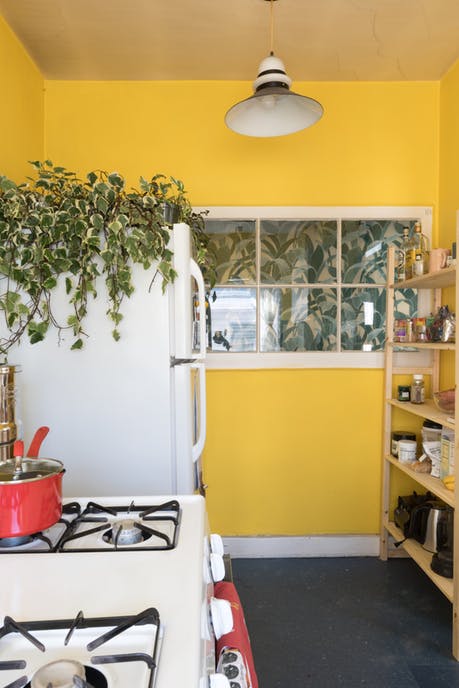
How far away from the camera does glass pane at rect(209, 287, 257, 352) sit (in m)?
2.90

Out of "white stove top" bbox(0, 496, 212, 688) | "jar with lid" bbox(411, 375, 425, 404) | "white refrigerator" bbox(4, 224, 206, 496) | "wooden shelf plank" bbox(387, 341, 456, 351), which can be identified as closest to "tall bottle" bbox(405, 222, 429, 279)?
"wooden shelf plank" bbox(387, 341, 456, 351)

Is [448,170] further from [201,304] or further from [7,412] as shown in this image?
[7,412]

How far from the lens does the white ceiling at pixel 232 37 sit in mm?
2158

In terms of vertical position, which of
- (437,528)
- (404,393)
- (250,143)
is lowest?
(437,528)

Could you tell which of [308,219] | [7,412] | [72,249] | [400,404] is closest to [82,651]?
[7,412]

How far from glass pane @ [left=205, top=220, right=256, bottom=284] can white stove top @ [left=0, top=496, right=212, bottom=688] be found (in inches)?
81.5

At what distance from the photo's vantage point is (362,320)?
9.54 feet

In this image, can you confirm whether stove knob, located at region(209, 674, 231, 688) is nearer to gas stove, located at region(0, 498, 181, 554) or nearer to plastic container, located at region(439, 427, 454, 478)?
gas stove, located at region(0, 498, 181, 554)

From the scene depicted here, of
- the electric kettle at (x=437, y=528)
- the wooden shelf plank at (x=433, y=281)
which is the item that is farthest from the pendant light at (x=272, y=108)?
the electric kettle at (x=437, y=528)

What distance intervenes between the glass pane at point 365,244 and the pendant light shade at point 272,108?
3.28 feet

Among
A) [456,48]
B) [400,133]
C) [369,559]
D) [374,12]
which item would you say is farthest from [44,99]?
[369,559]

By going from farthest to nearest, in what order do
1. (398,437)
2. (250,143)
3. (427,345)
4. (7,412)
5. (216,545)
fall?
(250,143), (398,437), (427,345), (7,412), (216,545)

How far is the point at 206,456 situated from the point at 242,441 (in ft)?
0.79

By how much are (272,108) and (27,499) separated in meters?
1.76
